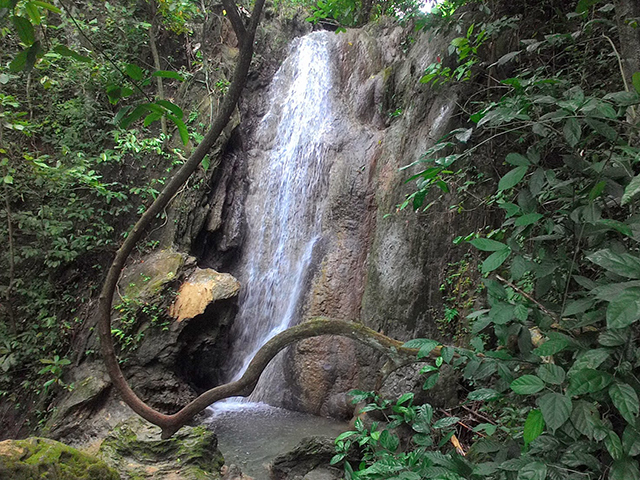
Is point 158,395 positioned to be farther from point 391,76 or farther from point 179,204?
point 391,76

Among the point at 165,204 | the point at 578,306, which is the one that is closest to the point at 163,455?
the point at 165,204

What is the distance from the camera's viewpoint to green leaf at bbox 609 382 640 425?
3.81 feet

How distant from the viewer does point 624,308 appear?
109 cm

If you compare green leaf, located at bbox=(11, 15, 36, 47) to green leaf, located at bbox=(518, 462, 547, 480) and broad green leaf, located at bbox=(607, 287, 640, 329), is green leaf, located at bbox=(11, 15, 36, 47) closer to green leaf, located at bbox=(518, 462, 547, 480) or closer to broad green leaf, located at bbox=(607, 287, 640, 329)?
broad green leaf, located at bbox=(607, 287, 640, 329)

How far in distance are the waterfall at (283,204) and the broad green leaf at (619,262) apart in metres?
5.12

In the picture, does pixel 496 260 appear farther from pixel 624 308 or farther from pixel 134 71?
pixel 134 71

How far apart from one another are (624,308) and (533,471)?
0.66 meters

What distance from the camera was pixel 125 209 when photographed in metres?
6.34

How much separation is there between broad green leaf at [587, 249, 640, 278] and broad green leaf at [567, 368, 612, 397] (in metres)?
0.35

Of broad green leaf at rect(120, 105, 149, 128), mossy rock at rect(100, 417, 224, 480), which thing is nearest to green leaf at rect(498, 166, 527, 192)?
broad green leaf at rect(120, 105, 149, 128)

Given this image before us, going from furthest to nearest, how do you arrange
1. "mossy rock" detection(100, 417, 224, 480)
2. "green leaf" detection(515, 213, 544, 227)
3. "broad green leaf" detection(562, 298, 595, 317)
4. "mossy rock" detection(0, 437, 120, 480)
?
"mossy rock" detection(100, 417, 224, 480), "mossy rock" detection(0, 437, 120, 480), "green leaf" detection(515, 213, 544, 227), "broad green leaf" detection(562, 298, 595, 317)

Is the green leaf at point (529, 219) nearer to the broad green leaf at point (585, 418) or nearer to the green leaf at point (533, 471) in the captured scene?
the broad green leaf at point (585, 418)

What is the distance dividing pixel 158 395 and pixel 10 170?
12.7 ft

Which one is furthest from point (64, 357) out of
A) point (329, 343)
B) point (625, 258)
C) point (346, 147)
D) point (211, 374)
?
point (625, 258)
